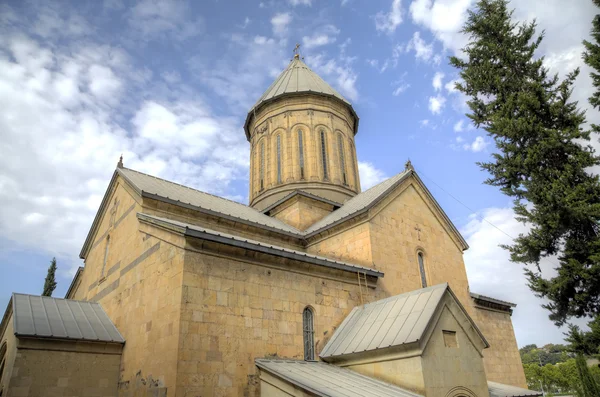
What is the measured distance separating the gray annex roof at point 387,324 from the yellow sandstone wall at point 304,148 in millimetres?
7308

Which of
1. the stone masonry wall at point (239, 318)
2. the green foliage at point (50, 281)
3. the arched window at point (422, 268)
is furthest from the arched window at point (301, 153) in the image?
the green foliage at point (50, 281)

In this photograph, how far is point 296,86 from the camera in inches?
703

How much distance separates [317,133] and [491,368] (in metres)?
10.7

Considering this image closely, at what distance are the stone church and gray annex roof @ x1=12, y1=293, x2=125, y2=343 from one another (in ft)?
0.13

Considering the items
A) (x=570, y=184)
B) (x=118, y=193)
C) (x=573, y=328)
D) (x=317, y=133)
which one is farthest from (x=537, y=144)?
(x=118, y=193)

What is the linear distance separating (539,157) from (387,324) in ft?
16.8

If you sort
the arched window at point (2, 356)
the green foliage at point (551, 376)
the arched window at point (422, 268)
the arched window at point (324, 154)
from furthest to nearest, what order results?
the green foliage at point (551, 376), the arched window at point (324, 154), the arched window at point (422, 268), the arched window at point (2, 356)

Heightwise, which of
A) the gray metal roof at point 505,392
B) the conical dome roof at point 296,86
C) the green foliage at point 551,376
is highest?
the conical dome roof at point 296,86

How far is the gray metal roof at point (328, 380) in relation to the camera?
20.6 feet

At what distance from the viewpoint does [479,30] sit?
10719mm

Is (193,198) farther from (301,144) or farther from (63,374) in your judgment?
(301,144)

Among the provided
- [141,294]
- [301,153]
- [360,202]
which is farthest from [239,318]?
[301,153]

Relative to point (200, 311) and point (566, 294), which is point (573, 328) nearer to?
point (566, 294)

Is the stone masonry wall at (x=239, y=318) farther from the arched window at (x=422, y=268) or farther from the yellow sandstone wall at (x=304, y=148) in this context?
the yellow sandstone wall at (x=304, y=148)
